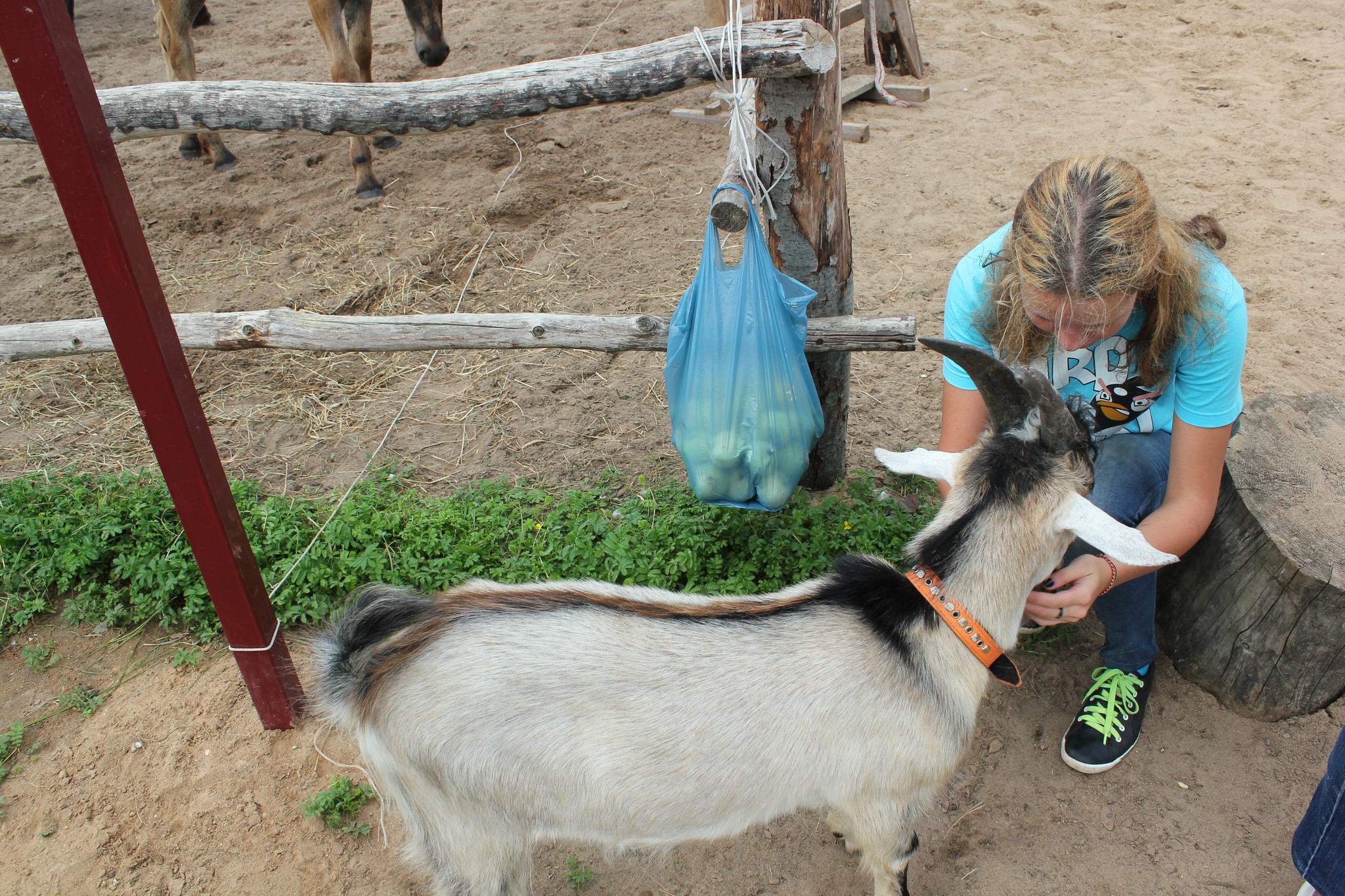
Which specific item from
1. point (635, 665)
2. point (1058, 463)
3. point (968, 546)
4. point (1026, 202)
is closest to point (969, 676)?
point (968, 546)

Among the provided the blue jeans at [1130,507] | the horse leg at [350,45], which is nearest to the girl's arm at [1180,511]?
the blue jeans at [1130,507]

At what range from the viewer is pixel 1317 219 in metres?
4.86

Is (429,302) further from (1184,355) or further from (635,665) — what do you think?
(1184,355)

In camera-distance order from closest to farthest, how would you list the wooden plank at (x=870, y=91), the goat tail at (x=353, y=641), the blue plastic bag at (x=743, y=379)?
the goat tail at (x=353, y=641), the blue plastic bag at (x=743, y=379), the wooden plank at (x=870, y=91)

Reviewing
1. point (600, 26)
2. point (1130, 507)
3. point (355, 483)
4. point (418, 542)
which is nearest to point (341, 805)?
point (418, 542)

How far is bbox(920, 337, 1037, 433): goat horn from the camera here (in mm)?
1871

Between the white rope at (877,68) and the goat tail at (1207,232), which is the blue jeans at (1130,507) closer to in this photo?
the goat tail at (1207,232)

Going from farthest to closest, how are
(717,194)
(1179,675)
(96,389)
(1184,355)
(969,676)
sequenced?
(96,389)
(1179,675)
(717,194)
(1184,355)
(969,676)

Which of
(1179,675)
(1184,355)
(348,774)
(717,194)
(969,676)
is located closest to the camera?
(969,676)

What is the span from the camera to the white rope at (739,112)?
228cm

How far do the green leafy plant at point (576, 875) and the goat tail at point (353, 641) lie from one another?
2.73 ft

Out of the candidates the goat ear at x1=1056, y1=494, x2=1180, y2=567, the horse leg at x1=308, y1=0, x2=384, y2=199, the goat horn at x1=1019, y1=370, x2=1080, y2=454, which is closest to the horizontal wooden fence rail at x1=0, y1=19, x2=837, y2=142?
the goat horn at x1=1019, y1=370, x2=1080, y2=454

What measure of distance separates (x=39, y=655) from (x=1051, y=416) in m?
3.49

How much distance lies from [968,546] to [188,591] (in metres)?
2.71
